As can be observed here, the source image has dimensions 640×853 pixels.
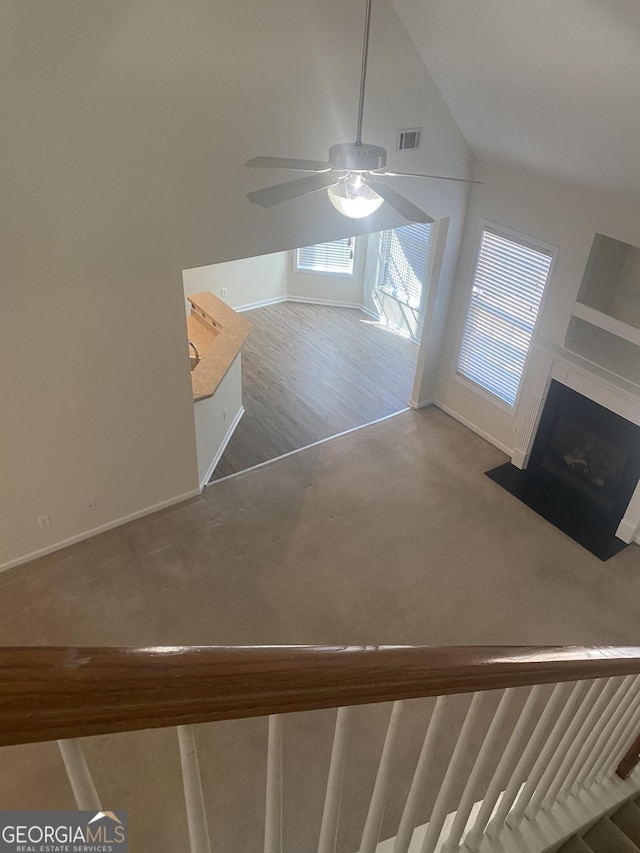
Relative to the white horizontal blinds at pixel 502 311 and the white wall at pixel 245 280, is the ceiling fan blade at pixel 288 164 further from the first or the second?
the white wall at pixel 245 280

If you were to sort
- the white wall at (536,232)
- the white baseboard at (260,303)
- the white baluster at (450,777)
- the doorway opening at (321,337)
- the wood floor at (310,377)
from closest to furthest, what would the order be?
the white baluster at (450,777) → the white wall at (536,232) → the wood floor at (310,377) → the doorway opening at (321,337) → the white baseboard at (260,303)

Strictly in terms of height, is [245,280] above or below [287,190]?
below

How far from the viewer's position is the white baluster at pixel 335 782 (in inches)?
38.7

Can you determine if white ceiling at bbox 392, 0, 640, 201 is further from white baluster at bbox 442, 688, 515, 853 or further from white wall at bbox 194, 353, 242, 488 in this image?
white wall at bbox 194, 353, 242, 488

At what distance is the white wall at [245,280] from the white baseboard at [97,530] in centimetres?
431

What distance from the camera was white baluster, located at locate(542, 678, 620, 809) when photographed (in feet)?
6.41

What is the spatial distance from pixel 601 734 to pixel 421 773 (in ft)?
3.99

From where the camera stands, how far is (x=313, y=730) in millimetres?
4059

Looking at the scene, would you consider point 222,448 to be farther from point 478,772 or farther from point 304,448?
point 478,772

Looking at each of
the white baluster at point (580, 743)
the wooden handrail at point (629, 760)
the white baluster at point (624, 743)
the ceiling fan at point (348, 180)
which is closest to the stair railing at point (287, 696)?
the white baluster at point (580, 743)

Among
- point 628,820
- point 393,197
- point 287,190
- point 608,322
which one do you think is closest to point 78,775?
point 628,820

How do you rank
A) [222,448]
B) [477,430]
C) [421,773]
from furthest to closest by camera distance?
[477,430] → [222,448] → [421,773]

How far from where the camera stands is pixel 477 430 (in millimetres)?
7293

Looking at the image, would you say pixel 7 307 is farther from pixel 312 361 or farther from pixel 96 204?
pixel 312 361
